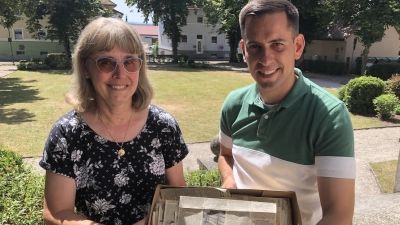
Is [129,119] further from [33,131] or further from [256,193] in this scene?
[33,131]

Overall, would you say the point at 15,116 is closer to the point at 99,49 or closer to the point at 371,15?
the point at 99,49

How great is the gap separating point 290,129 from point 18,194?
2.98 m

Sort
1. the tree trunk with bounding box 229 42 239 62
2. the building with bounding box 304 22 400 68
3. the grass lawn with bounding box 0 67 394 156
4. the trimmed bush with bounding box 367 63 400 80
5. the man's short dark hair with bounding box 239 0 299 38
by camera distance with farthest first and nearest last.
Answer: the tree trunk with bounding box 229 42 239 62, the building with bounding box 304 22 400 68, the trimmed bush with bounding box 367 63 400 80, the grass lawn with bounding box 0 67 394 156, the man's short dark hair with bounding box 239 0 299 38

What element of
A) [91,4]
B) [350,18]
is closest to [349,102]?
[350,18]

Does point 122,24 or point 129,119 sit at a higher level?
point 122,24

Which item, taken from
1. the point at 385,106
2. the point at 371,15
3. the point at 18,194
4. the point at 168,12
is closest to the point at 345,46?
the point at 371,15

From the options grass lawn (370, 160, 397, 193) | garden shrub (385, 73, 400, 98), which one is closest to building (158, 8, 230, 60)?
garden shrub (385, 73, 400, 98)

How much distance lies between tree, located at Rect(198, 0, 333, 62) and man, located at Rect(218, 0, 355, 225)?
27.4 metres

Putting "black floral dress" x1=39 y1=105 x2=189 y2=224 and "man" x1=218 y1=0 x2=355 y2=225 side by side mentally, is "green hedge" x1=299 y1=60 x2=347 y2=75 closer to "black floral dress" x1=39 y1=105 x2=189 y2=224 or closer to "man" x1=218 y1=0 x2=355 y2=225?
"man" x1=218 y1=0 x2=355 y2=225

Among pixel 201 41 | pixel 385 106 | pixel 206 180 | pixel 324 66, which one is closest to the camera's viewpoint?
pixel 206 180

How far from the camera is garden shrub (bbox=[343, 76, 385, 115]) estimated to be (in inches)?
516

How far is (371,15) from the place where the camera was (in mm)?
23891

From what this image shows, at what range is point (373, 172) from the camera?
6.97 metres

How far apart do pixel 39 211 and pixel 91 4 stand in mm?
35677
